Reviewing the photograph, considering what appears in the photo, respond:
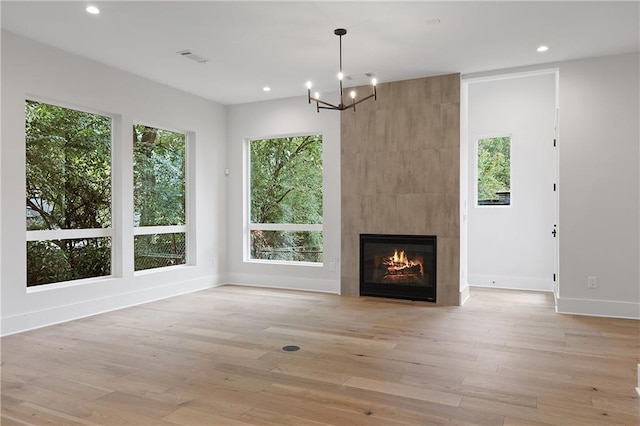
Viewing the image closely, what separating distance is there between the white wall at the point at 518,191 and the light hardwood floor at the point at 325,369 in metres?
1.57

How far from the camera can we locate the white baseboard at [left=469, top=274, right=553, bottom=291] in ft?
20.9

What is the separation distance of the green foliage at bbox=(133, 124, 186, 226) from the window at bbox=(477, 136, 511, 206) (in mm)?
4550

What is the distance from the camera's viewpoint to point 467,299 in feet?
18.7

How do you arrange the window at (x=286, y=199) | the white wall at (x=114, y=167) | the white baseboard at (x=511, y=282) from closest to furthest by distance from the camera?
the white wall at (x=114, y=167) → the white baseboard at (x=511, y=282) → the window at (x=286, y=199)

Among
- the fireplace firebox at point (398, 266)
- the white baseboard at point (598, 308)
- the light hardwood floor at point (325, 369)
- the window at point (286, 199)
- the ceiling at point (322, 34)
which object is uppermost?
the ceiling at point (322, 34)

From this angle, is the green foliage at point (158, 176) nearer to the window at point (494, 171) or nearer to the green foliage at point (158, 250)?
the green foliage at point (158, 250)

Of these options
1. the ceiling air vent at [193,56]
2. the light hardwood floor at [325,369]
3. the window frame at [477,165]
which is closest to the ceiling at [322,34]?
the ceiling air vent at [193,56]

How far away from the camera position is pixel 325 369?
3158 mm

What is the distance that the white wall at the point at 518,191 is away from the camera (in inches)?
250

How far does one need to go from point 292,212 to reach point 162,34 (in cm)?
319

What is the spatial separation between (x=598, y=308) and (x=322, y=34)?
4121 millimetres

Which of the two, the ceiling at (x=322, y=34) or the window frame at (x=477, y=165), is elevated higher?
the ceiling at (x=322, y=34)

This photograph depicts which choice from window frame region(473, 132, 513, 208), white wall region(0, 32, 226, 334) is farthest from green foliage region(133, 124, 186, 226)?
window frame region(473, 132, 513, 208)

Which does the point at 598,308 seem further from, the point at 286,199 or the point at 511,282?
the point at 286,199
